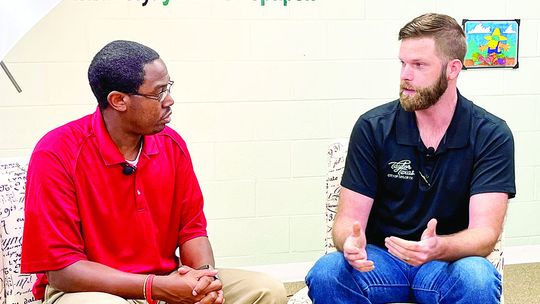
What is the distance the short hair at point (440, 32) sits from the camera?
7.54 feet

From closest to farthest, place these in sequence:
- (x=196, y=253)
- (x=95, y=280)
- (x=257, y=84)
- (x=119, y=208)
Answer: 1. (x=95, y=280)
2. (x=119, y=208)
3. (x=196, y=253)
4. (x=257, y=84)

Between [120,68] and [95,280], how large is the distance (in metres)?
0.59

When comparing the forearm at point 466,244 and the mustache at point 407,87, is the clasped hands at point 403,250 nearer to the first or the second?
the forearm at point 466,244

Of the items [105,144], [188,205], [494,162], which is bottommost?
[188,205]

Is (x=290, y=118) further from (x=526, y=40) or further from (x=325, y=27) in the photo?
(x=526, y=40)

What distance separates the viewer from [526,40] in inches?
141

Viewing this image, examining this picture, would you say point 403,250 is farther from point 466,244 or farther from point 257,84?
point 257,84

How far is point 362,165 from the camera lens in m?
2.31

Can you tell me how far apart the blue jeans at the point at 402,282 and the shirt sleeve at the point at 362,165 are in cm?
22

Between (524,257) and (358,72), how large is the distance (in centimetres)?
141

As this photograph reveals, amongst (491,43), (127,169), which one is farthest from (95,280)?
(491,43)

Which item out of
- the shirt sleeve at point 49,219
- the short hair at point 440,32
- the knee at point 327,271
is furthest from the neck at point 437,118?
the shirt sleeve at point 49,219

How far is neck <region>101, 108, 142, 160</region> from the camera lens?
2.02m

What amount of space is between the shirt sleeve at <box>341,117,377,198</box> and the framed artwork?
1407 mm
